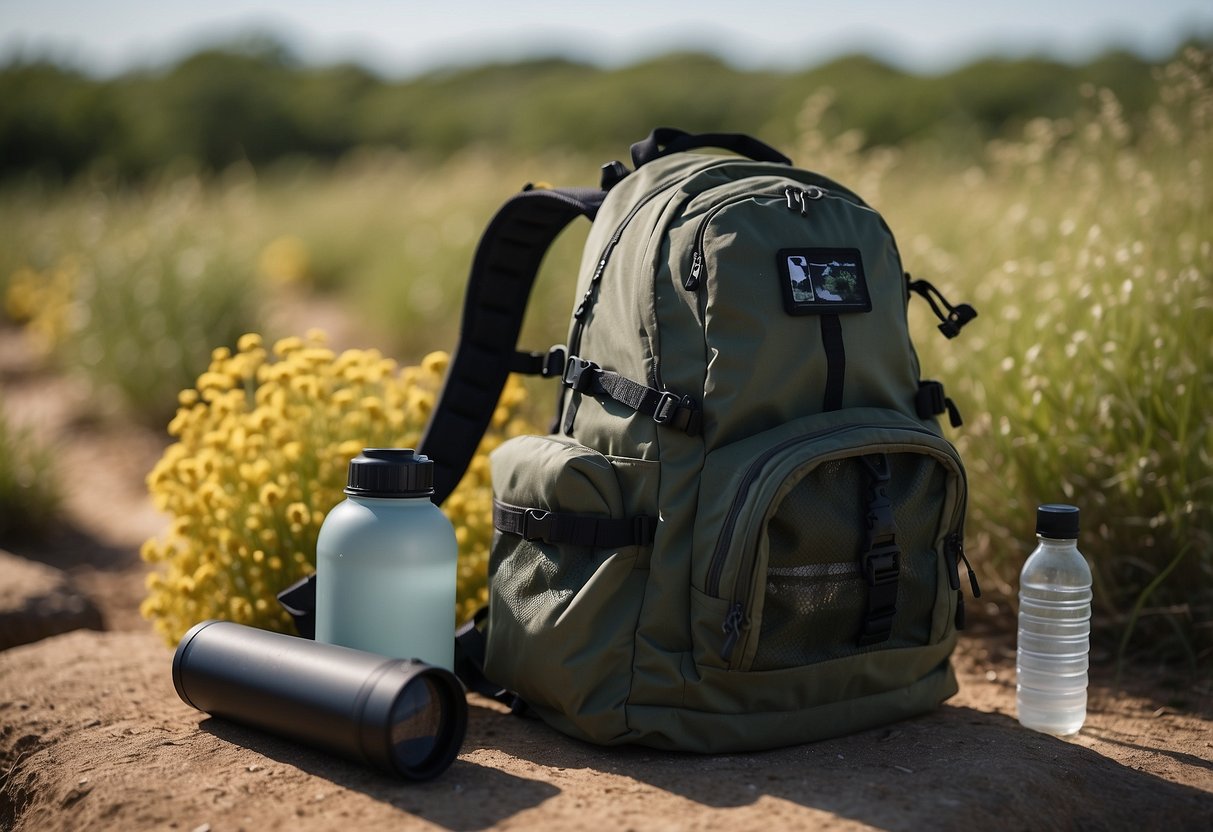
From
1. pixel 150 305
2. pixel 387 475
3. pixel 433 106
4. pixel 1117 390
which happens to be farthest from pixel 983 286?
pixel 433 106

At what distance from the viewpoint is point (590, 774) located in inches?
87.8

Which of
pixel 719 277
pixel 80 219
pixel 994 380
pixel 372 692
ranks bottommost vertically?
pixel 372 692

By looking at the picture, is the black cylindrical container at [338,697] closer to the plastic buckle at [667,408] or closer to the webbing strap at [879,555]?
the plastic buckle at [667,408]

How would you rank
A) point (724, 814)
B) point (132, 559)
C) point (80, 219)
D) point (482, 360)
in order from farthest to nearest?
point (80, 219), point (132, 559), point (482, 360), point (724, 814)

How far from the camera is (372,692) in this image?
6.81 feet

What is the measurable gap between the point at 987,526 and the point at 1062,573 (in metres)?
0.70

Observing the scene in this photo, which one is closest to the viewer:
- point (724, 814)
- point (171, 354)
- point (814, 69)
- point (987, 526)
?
point (724, 814)

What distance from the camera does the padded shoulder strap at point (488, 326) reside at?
301cm

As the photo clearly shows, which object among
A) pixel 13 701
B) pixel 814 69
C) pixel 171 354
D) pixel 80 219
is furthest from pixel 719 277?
pixel 814 69

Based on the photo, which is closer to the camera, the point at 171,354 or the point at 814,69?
the point at 171,354

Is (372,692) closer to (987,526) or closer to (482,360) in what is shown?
(482,360)

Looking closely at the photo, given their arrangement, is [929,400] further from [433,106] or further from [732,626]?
[433,106]

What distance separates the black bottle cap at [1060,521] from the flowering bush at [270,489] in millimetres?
1502

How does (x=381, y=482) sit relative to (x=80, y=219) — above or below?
below
